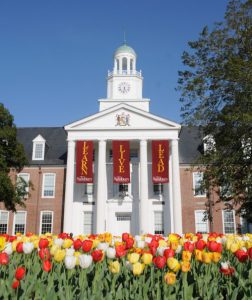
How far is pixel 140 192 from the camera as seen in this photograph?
111 ft

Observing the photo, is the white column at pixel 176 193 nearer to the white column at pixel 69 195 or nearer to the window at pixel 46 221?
the white column at pixel 69 195

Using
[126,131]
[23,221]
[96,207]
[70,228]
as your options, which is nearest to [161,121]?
[126,131]

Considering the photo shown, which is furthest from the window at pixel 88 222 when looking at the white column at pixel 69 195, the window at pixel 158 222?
the window at pixel 158 222

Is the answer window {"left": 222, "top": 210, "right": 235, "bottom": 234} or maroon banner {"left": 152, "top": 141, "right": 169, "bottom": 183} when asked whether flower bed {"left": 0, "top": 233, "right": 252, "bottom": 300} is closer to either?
maroon banner {"left": 152, "top": 141, "right": 169, "bottom": 183}

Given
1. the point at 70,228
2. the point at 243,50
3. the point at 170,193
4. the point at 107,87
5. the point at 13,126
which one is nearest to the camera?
the point at 243,50

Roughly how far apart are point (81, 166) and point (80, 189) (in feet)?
14.0

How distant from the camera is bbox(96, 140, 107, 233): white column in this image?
3255 centimetres

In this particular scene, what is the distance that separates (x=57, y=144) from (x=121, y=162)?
498 inches

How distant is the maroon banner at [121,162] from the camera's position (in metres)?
32.7

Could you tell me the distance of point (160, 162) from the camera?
3334 cm

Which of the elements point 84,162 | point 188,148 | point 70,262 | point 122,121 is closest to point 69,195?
point 84,162

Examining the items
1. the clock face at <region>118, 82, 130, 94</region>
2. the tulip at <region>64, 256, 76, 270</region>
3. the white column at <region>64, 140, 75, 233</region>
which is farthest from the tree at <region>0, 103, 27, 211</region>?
the tulip at <region>64, 256, 76, 270</region>

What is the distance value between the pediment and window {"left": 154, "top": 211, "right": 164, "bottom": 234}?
902cm

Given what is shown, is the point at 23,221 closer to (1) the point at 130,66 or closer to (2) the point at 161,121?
(2) the point at 161,121
